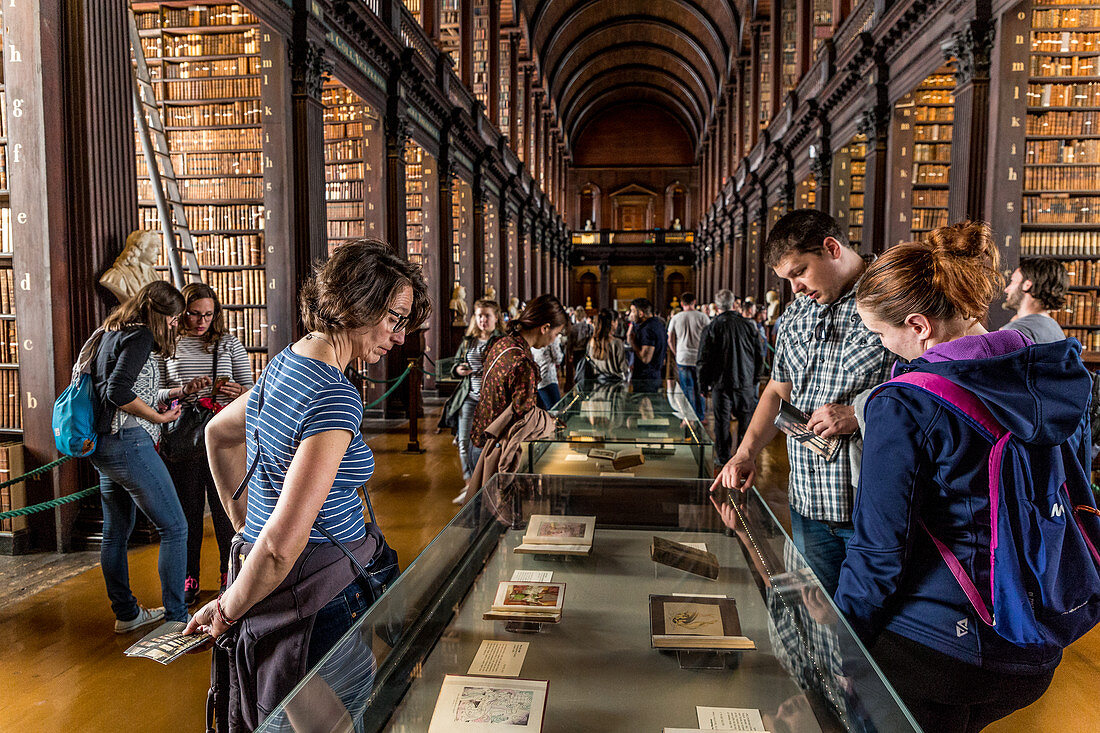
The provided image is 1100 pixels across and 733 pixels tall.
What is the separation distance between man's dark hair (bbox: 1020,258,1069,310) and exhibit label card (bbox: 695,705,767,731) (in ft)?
8.74

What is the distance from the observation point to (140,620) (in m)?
3.10

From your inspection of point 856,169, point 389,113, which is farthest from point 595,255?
point 389,113

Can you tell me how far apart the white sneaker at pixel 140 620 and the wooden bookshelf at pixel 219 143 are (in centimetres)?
408

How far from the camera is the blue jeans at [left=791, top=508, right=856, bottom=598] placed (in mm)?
2037

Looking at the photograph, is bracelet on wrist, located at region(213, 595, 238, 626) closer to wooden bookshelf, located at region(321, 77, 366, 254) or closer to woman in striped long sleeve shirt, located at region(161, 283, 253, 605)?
woman in striped long sleeve shirt, located at region(161, 283, 253, 605)

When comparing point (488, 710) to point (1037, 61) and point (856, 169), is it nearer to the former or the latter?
point (1037, 61)

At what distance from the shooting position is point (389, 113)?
8359mm

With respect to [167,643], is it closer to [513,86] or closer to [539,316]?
[539,316]

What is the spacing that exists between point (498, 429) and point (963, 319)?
2.30 metres

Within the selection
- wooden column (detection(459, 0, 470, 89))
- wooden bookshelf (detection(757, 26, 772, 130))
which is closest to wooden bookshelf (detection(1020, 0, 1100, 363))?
wooden column (detection(459, 0, 470, 89))

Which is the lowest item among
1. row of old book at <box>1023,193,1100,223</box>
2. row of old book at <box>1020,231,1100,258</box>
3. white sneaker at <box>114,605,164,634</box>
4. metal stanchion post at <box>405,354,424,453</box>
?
white sneaker at <box>114,605,164,634</box>

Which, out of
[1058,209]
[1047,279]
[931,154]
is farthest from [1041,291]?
[931,154]

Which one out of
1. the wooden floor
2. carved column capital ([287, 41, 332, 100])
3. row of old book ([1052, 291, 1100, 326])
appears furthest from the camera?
row of old book ([1052, 291, 1100, 326])

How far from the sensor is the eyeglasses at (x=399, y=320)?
5.02 feet
